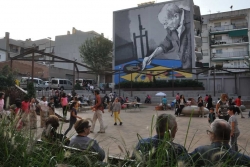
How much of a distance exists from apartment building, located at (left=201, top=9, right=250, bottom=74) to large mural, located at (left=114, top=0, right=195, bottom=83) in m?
12.1

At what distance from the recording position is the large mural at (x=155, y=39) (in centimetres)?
3856

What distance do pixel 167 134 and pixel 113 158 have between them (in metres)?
0.60

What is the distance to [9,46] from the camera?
5831 centimetres

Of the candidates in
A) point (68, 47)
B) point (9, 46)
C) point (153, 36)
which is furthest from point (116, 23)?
point (9, 46)

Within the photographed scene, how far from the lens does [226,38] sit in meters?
49.3

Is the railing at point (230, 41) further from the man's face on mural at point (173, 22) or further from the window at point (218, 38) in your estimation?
the man's face on mural at point (173, 22)

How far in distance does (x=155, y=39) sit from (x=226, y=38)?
17189 millimetres

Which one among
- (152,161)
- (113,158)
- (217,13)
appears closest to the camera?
(152,161)

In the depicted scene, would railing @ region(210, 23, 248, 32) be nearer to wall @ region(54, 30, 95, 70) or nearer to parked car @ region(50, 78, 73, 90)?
wall @ region(54, 30, 95, 70)

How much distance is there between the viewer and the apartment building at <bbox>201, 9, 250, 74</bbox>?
46.8m

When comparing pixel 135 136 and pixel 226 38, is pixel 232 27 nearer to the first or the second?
pixel 226 38

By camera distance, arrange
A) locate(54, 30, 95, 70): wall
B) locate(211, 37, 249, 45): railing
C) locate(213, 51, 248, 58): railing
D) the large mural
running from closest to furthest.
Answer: the large mural, locate(213, 51, 248, 58): railing, locate(211, 37, 249, 45): railing, locate(54, 30, 95, 70): wall

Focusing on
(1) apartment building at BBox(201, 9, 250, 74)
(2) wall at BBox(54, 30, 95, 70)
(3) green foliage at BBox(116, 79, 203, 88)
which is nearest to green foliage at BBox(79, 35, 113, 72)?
(2) wall at BBox(54, 30, 95, 70)

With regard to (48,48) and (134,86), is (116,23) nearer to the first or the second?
(134,86)
